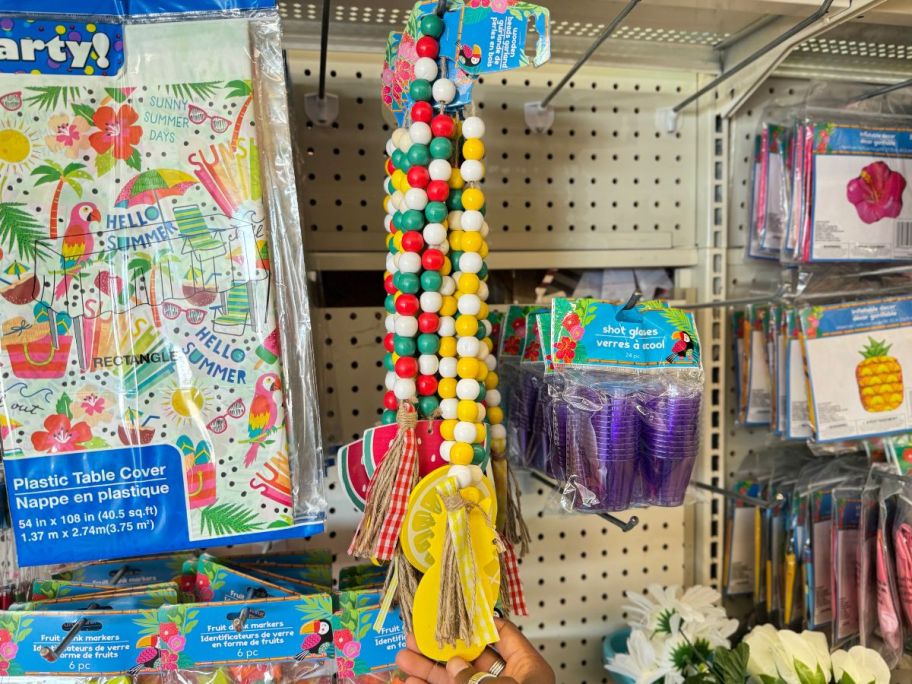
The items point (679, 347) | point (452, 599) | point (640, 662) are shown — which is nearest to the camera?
point (452, 599)

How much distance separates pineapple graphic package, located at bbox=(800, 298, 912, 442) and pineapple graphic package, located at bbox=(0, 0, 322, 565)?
0.74m

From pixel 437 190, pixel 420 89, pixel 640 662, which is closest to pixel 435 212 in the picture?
pixel 437 190

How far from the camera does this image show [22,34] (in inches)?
24.7

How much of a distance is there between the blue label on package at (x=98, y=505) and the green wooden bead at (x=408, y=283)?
0.95ft

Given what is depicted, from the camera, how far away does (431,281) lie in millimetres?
651

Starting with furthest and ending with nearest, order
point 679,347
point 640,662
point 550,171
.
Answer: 1. point 550,171
2. point 640,662
3. point 679,347

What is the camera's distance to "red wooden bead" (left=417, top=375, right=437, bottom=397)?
667 mm

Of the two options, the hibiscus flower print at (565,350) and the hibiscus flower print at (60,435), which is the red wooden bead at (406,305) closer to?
the hibiscus flower print at (565,350)

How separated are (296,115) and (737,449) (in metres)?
0.88

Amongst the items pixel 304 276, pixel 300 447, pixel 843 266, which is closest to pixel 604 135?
pixel 843 266

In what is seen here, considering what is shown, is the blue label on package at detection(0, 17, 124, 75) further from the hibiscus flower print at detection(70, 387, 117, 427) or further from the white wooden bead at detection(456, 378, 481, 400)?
the white wooden bead at detection(456, 378, 481, 400)

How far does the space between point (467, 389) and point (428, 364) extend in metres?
0.05

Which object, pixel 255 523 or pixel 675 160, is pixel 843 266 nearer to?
pixel 675 160

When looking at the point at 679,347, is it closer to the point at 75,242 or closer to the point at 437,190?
the point at 437,190
